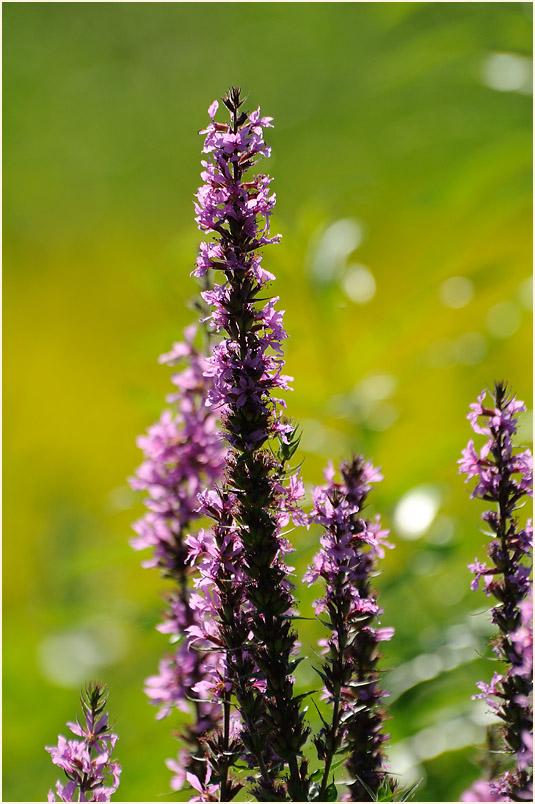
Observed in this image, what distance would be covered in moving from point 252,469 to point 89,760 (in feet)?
0.95

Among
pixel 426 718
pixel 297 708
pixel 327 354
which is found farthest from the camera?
pixel 327 354

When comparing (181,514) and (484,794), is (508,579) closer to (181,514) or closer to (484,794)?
(484,794)

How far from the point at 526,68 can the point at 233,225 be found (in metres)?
1.16

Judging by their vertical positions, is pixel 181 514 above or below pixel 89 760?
above

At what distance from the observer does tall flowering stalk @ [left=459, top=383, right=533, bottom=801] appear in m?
0.74

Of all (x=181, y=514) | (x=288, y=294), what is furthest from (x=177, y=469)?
(x=288, y=294)

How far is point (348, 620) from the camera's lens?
31.2 inches

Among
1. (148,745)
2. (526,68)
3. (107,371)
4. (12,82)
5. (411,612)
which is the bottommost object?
(148,745)

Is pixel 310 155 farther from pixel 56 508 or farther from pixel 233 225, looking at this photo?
pixel 233 225

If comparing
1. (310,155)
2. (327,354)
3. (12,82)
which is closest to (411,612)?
(327,354)

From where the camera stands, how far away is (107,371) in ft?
14.4

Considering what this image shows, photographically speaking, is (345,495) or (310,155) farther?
(310,155)

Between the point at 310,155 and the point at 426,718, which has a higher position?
the point at 310,155

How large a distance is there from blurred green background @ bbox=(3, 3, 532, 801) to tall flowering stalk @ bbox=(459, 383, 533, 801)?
6 cm
